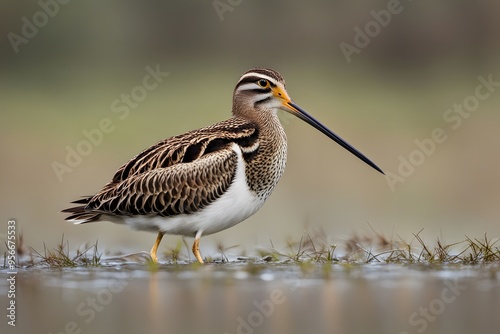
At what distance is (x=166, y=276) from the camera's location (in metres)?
10.6

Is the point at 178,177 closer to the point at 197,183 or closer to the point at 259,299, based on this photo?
the point at 197,183

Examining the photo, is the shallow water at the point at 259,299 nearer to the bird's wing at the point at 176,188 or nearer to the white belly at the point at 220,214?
the white belly at the point at 220,214

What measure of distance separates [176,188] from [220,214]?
50 cm

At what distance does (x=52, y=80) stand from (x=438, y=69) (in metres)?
7.38

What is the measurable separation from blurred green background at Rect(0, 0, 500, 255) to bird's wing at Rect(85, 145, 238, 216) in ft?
16.9

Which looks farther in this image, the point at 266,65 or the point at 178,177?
the point at 266,65

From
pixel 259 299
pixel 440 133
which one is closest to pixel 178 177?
pixel 259 299

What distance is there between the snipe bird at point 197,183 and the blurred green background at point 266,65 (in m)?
4.89

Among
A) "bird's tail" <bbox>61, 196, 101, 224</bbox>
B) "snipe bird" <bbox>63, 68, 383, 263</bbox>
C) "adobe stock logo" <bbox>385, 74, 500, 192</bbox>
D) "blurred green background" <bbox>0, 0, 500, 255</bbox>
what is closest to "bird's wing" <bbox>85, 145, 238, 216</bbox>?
"snipe bird" <bbox>63, 68, 383, 263</bbox>

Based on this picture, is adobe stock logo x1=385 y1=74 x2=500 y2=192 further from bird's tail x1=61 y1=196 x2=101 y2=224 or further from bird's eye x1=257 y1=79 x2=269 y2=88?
bird's tail x1=61 y1=196 x2=101 y2=224

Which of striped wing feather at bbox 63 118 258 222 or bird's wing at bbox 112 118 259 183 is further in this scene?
bird's wing at bbox 112 118 259 183

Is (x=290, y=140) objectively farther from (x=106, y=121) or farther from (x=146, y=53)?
(x=146, y=53)

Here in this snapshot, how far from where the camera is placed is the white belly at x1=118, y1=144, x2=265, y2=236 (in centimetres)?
1156

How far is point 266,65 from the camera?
23125 mm
